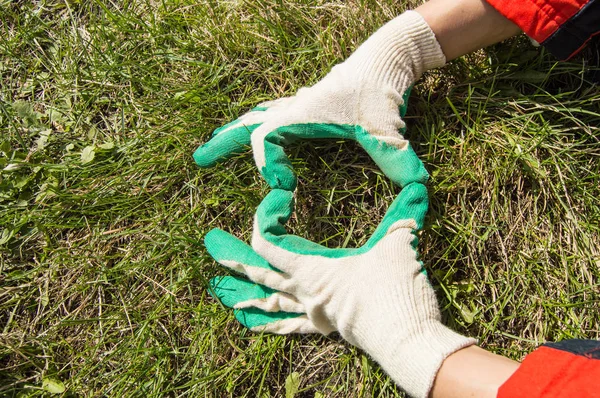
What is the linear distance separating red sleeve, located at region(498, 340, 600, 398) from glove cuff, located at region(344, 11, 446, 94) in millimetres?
811

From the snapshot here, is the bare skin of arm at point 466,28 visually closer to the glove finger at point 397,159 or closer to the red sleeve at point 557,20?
the red sleeve at point 557,20

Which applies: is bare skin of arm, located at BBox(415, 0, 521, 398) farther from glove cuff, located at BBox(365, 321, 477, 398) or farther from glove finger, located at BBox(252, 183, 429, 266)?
glove finger, located at BBox(252, 183, 429, 266)

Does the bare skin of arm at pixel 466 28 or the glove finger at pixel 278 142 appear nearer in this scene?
the bare skin of arm at pixel 466 28

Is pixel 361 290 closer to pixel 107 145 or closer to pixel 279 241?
pixel 279 241

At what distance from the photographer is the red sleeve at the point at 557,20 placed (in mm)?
1313

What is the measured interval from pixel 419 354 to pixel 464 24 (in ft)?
3.15

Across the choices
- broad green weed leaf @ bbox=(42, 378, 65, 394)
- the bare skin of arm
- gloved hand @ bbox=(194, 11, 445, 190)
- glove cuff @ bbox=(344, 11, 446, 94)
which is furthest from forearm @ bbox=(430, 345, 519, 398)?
broad green weed leaf @ bbox=(42, 378, 65, 394)

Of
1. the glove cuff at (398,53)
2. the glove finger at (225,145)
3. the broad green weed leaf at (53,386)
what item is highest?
the glove cuff at (398,53)

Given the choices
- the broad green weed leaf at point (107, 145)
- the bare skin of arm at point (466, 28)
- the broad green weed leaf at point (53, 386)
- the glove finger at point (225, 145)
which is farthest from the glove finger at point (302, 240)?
the broad green weed leaf at point (53, 386)

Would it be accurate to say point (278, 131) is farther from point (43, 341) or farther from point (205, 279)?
point (43, 341)

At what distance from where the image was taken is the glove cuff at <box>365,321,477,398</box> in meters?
1.19

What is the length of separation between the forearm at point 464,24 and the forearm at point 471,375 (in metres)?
0.90

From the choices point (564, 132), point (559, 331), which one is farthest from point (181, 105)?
point (559, 331)

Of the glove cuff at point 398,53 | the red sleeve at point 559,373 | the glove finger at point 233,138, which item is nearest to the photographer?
the red sleeve at point 559,373
